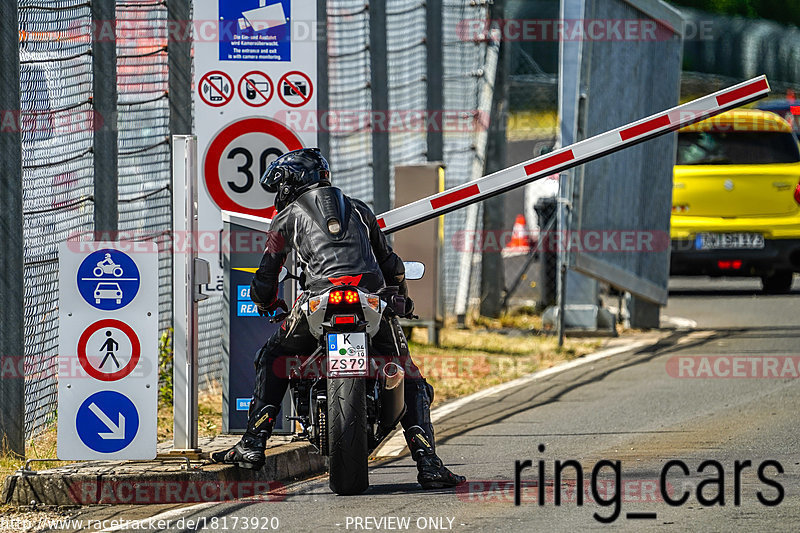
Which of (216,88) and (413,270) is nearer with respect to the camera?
(413,270)

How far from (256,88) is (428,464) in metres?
2.67

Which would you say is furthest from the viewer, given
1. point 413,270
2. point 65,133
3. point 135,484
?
point 65,133

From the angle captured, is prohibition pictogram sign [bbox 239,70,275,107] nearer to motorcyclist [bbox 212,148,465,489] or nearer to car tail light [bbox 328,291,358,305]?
motorcyclist [bbox 212,148,465,489]

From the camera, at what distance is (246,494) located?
7.15m

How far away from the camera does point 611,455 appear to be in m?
7.87

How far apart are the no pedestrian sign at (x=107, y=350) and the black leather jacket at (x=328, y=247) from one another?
570 millimetres

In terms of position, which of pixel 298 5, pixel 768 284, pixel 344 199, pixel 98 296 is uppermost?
pixel 298 5

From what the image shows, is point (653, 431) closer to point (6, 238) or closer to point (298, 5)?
point (298, 5)

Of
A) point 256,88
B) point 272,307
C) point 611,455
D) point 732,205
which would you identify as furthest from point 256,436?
point 732,205

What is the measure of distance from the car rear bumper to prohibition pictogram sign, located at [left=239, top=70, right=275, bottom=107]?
942cm

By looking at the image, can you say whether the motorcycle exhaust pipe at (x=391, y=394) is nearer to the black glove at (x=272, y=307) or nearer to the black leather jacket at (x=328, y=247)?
Result: the black leather jacket at (x=328, y=247)

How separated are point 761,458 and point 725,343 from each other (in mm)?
6113

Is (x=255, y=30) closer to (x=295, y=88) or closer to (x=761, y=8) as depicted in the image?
(x=295, y=88)

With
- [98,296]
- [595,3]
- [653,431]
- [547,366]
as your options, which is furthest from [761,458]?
[595,3]
